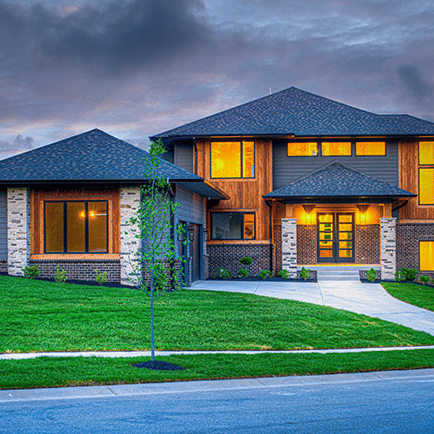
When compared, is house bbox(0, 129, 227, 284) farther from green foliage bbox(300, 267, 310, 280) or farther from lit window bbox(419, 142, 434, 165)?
lit window bbox(419, 142, 434, 165)

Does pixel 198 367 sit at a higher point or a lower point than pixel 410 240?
lower

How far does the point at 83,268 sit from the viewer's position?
19281 mm

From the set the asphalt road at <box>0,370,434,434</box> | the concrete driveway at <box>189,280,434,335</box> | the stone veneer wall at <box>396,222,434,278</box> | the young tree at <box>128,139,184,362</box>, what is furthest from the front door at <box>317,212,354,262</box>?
the asphalt road at <box>0,370,434,434</box>

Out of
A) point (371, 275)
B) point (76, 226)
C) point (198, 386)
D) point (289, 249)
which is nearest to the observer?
point (198, 386)

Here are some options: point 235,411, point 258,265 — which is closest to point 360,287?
point 258,265

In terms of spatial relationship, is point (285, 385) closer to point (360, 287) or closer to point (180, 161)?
point (360, 287)

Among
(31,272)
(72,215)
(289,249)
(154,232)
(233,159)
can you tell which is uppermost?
(233,159)

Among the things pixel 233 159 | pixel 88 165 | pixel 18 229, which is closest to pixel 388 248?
pixel 233 159

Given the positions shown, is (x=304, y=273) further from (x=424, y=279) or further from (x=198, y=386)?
(x=198, y=386)

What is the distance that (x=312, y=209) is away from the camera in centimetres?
2581

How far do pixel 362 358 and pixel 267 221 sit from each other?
15368mm

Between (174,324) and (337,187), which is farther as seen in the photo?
(337,187)

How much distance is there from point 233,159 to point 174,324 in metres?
14.0

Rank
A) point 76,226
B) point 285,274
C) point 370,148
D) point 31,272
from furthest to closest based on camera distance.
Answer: point 370,148
point 285,274
point 76,226
point 31,272
